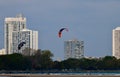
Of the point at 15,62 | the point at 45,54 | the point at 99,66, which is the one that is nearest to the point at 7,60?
the point at 15,62

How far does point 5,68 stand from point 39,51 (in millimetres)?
23737

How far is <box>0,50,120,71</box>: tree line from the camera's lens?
163000 millimetres

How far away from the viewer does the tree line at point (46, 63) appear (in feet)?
535

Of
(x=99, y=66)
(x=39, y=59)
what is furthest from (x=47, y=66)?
(x=99, y=66)

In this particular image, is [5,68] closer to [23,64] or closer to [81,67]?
[23,64]

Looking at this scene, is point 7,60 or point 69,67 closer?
point 7,60

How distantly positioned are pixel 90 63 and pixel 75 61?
4.36 m

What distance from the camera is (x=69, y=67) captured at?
572 feet

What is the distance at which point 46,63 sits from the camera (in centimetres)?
17138

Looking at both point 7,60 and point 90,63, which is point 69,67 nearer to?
point 90,63

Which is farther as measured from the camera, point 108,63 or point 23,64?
point 108,63

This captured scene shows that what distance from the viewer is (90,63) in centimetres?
17775

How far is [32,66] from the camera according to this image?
16862 cm

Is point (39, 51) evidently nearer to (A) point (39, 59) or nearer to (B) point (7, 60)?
(A) point (39, 59)
